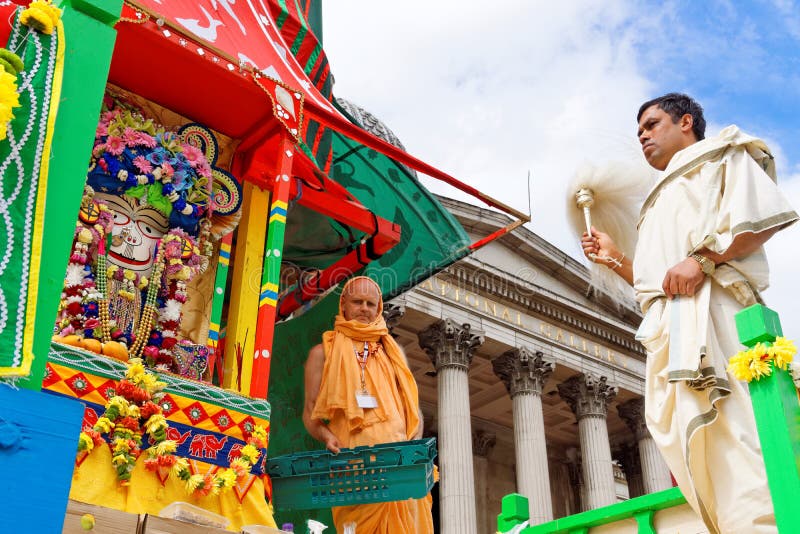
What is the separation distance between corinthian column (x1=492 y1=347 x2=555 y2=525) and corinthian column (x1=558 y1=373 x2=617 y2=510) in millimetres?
1831

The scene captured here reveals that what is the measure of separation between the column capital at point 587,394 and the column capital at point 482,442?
3942mm

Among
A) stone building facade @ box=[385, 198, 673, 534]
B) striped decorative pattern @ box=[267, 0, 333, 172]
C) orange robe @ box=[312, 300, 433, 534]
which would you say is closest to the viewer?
orange robe @ box=[312, 300, 433, 534]

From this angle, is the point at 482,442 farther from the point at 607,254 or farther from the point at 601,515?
the point at 607,254

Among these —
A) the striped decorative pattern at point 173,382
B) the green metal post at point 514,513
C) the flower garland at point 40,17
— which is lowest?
the green metal post at point 514,513

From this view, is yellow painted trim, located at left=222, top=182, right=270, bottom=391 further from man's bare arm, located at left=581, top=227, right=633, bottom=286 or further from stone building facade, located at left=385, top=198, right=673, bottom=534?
stone building facade, located at left=385, top=198, right=673, bottom=534

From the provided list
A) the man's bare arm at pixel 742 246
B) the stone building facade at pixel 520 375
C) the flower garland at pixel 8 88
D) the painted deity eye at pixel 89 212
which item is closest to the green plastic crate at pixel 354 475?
the painted deity eye at pixel 89 212

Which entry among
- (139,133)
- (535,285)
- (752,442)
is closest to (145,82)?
(139,133)

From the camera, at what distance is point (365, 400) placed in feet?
19.0

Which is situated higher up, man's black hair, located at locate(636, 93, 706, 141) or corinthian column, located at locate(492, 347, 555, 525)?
corinthian column, located at locate(492, 347, 555, 525)

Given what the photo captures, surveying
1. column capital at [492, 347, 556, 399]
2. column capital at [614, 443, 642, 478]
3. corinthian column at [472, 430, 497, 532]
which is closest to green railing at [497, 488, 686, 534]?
column capital at [492, 347, 556, 399]

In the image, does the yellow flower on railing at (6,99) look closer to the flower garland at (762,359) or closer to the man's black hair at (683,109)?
the flower garland at (762,359)

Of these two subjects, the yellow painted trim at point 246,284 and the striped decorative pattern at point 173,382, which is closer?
the striped decorative pattern at point 173,382

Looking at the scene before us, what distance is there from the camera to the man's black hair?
3.90 meters

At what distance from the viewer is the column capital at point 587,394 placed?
24938mm
